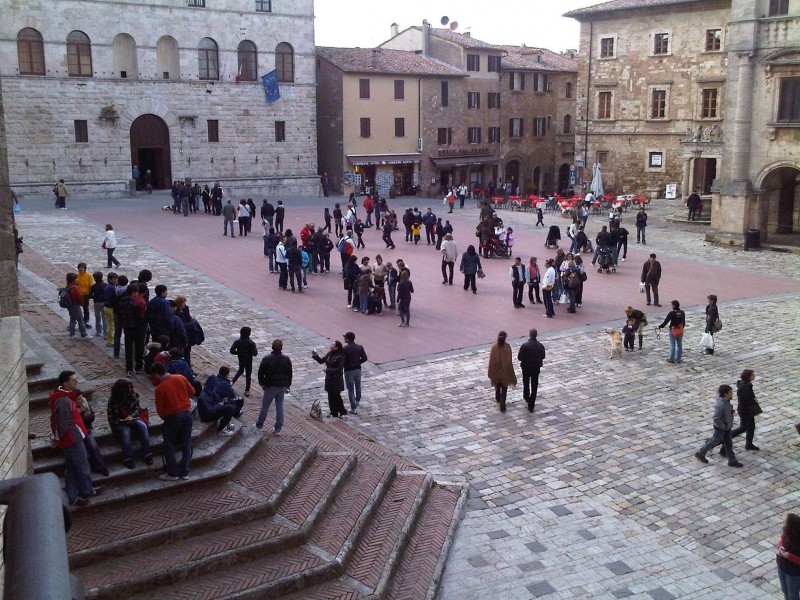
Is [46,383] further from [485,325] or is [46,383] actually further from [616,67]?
[616,67]

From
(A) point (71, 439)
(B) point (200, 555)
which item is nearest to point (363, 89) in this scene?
(A) point (71, 439)

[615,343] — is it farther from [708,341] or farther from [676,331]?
[708,341]

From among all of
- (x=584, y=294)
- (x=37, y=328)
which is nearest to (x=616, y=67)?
(x=584, y=294)

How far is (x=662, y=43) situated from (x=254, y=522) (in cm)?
4627

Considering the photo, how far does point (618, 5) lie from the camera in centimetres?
4922

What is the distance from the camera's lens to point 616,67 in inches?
1987

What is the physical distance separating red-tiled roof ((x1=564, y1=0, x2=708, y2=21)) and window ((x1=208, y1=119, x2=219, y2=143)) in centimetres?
2272

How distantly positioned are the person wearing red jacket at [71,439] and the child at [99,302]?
7001 millimetres

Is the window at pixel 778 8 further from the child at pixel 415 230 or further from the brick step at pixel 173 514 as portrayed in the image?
the brick step at pixel 173 514

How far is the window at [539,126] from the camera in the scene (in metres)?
63.1

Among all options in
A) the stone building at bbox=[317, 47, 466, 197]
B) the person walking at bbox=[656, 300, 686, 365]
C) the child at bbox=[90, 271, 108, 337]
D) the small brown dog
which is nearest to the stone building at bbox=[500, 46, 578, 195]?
the stone building at bbox=[317, 47, 466, 197]

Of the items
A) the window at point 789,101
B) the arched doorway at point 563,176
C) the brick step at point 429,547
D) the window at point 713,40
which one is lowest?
the brick step at point 429,547

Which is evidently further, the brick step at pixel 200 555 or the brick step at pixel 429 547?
the brick step at pixel 429 547

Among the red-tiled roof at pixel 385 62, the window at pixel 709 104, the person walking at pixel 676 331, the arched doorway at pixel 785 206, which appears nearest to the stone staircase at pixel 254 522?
the person walking at pixel 676 331
